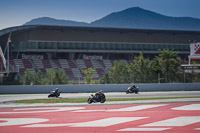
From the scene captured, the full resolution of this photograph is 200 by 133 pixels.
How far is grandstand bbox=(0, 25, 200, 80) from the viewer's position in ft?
239

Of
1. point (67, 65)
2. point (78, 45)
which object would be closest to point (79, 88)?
point (67, 65)

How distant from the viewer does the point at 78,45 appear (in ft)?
252

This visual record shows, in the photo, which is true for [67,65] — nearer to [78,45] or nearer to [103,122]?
[78,45]

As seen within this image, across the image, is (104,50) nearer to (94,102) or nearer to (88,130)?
(94,102)

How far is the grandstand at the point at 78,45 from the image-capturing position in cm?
7281

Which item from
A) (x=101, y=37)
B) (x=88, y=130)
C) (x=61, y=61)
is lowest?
(x=88, y=130)

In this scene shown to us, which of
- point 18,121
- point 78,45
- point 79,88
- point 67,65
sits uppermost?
point 78,45

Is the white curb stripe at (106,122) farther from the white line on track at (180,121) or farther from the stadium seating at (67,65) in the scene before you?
the stadium seating at (67,65)

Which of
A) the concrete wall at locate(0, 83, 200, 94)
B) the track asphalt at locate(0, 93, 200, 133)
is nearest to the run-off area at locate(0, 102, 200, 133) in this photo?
the track asphalt at locate(0, 93, 200, 133)

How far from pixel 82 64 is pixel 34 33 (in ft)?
36.2

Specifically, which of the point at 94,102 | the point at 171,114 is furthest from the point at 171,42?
the point at 171,114

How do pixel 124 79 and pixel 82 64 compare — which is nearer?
pixel 124 79

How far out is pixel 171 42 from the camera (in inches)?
3319

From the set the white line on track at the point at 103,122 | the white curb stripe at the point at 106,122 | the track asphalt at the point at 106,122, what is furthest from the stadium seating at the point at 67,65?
the white line on track at the point at 103,122
